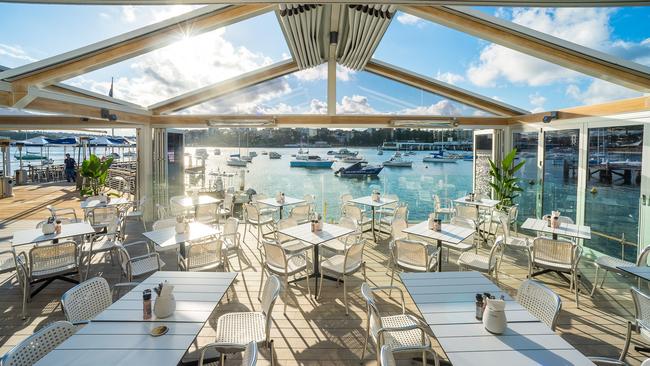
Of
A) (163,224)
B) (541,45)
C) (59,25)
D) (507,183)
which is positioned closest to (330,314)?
Answer: (163,224)

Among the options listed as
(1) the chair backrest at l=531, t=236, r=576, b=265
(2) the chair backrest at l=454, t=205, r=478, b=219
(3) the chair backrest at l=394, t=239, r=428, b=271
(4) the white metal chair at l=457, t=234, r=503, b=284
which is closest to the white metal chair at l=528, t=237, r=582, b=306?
(1) the chair backrest at l=531, t=236, r=576, b=265

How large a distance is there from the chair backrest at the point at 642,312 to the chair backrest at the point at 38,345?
4.41 m

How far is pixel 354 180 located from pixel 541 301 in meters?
6.35

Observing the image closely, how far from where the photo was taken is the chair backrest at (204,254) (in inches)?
152

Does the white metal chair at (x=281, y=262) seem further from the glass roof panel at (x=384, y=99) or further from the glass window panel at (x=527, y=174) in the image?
the glass window panel at (x=527, y=174)

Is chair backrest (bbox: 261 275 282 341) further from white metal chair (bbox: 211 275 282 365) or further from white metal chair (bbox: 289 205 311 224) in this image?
white metal chair (bbox: 289 205 311 224)

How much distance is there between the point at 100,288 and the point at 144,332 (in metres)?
1.04

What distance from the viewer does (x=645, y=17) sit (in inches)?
164

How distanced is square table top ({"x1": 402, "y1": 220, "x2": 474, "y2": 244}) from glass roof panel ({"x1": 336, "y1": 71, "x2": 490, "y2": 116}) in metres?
3.86

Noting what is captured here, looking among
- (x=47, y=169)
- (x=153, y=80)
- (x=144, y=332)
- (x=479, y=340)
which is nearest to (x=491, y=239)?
(x=479, y=340)

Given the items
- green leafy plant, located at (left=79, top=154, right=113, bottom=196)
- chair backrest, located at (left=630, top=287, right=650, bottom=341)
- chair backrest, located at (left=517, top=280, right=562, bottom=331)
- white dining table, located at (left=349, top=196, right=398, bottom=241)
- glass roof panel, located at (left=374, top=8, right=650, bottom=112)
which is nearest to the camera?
chair backrest, located at (left=517, top=280, right=562, bottom=331)

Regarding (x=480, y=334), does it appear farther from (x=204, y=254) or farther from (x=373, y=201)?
(x=373, y=201)

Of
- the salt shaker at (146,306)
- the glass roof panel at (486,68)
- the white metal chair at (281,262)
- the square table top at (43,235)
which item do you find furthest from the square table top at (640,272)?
the square table top at (43,235)

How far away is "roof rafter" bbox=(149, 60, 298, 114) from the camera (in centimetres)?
769
